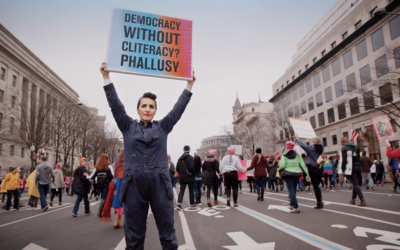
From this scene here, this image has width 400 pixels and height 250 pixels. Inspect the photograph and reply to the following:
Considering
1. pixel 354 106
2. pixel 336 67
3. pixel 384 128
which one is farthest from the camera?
pixel 336 67

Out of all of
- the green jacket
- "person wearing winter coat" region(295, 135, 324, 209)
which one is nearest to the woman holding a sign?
the green jacket

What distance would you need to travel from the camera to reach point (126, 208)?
8.71ft

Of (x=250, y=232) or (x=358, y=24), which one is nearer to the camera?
(x=250, y=232)

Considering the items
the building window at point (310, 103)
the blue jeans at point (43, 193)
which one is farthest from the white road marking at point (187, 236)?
the building window at point (310, 103)

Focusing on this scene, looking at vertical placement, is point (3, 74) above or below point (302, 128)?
above

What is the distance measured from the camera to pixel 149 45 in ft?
13.8

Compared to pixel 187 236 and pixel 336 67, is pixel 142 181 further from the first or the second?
pixel 336 67

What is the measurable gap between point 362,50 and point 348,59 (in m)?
A: 2.89

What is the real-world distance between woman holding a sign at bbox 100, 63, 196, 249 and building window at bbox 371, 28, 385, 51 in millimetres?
36659

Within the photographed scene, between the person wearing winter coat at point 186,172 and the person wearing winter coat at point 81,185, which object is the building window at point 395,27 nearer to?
the person wearing winter coat at point 186,172

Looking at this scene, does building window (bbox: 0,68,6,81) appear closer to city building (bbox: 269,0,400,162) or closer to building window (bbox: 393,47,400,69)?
city building (bbox: 269,0,400,162)

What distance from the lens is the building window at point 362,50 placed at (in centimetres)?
3438

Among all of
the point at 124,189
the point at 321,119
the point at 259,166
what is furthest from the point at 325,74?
the point at 124,189

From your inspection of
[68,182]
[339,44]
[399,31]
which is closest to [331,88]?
[339,44]
